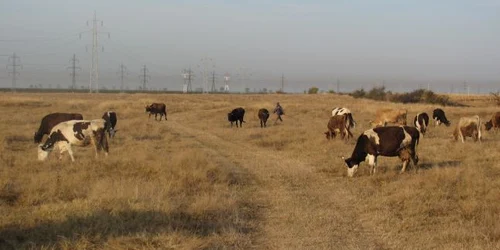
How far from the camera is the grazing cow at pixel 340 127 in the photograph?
24.0 meters

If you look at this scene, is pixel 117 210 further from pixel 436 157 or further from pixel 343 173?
pixel 436 157

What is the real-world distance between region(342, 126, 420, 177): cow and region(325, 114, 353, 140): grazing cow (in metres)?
8.49

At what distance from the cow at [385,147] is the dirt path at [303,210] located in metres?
0.94

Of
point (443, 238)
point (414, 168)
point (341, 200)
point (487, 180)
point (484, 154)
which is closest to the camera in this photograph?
point (443, 238)

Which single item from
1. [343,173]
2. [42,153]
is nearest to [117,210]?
[343,173]

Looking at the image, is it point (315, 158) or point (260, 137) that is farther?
point (260, 137)

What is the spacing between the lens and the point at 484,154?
18.9 metres

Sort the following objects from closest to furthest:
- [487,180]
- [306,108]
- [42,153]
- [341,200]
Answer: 1. [341,200]
2. [487,180]
3. [42,153]
4. [306,108]

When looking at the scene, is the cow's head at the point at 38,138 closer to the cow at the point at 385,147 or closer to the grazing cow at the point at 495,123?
the cow at the point at 385,147

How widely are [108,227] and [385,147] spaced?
30.2 ft

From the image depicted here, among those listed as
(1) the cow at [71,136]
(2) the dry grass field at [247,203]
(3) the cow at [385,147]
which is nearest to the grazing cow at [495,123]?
(2) the dry grass field at [247,203]

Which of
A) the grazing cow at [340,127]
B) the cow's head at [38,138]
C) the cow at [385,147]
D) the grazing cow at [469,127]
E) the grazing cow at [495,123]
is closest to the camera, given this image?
the cow at [385,147]

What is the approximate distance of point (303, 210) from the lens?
36.2 feet

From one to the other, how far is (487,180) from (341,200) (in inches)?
169
